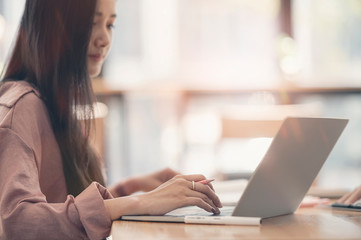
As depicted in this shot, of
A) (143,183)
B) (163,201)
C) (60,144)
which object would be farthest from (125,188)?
(163,201)

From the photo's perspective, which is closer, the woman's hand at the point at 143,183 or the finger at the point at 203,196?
the finger at the point at 203,196

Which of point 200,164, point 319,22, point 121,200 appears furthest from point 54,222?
point 319,22

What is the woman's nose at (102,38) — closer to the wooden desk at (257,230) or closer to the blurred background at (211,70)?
the wooden desk at (257,230)

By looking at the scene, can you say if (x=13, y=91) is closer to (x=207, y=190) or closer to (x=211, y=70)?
(x=207, y=190)

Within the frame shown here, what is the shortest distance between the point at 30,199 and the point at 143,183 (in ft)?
1.63

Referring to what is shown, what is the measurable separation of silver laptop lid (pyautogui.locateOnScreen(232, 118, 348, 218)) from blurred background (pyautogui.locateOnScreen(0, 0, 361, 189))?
3.34 metres

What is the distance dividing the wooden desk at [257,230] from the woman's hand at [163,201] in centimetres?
3

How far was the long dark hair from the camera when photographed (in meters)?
1.30

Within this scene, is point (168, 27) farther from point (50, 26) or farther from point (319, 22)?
point (50, 26)

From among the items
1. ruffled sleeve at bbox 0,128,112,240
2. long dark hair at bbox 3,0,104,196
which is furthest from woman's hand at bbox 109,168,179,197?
ruffled sleeve at bbox 0,128,112,240

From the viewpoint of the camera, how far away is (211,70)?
16.4 feet

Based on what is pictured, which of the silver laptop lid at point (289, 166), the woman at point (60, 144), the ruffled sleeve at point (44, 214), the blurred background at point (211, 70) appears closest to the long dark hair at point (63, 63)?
the woman at point (60, 144)

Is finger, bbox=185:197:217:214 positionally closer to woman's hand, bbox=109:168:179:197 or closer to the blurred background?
woman's hand, bbox=109:168:179:197

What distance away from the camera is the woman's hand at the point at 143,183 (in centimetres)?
146
